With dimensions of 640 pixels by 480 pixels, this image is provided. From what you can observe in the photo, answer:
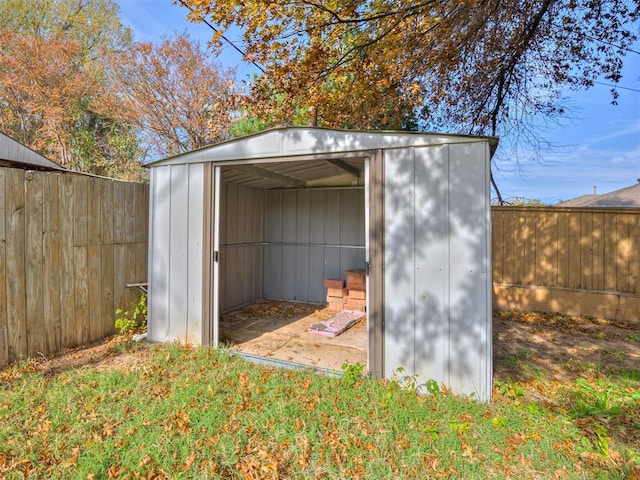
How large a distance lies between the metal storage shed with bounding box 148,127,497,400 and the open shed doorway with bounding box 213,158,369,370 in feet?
3.15

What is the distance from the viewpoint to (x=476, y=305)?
259 cm

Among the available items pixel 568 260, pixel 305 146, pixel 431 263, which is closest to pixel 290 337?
pixel 431 263

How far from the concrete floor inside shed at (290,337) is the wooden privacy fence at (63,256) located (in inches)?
59.9

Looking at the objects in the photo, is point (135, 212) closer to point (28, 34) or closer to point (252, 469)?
point (252, 469)

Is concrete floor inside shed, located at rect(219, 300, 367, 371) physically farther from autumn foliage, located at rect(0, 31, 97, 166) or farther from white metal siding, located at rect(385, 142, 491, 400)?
autumn foliage, located at rect(0, 31, 97, 166)

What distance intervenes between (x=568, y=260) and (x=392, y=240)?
4346 mm

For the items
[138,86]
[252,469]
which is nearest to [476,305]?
[252,469]

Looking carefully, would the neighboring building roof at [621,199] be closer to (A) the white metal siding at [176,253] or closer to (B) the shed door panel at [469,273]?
(B) the shed door panel at [469,273]

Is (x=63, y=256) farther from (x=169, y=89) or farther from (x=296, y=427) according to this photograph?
(x=169, y=89)

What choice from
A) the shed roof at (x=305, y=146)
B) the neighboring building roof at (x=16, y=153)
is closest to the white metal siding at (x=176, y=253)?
the shed roof at (x=305, y=146)

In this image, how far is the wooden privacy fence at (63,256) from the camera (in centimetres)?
304

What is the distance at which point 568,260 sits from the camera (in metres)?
5.37

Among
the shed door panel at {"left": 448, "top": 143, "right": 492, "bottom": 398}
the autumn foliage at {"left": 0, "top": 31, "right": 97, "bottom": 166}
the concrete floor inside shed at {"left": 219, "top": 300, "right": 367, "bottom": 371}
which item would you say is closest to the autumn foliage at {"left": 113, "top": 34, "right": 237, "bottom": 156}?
the autumn foliage at {"left": 0, "top": 31, "right": 97, "bottom": 166}

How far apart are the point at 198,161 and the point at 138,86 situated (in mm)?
8252
